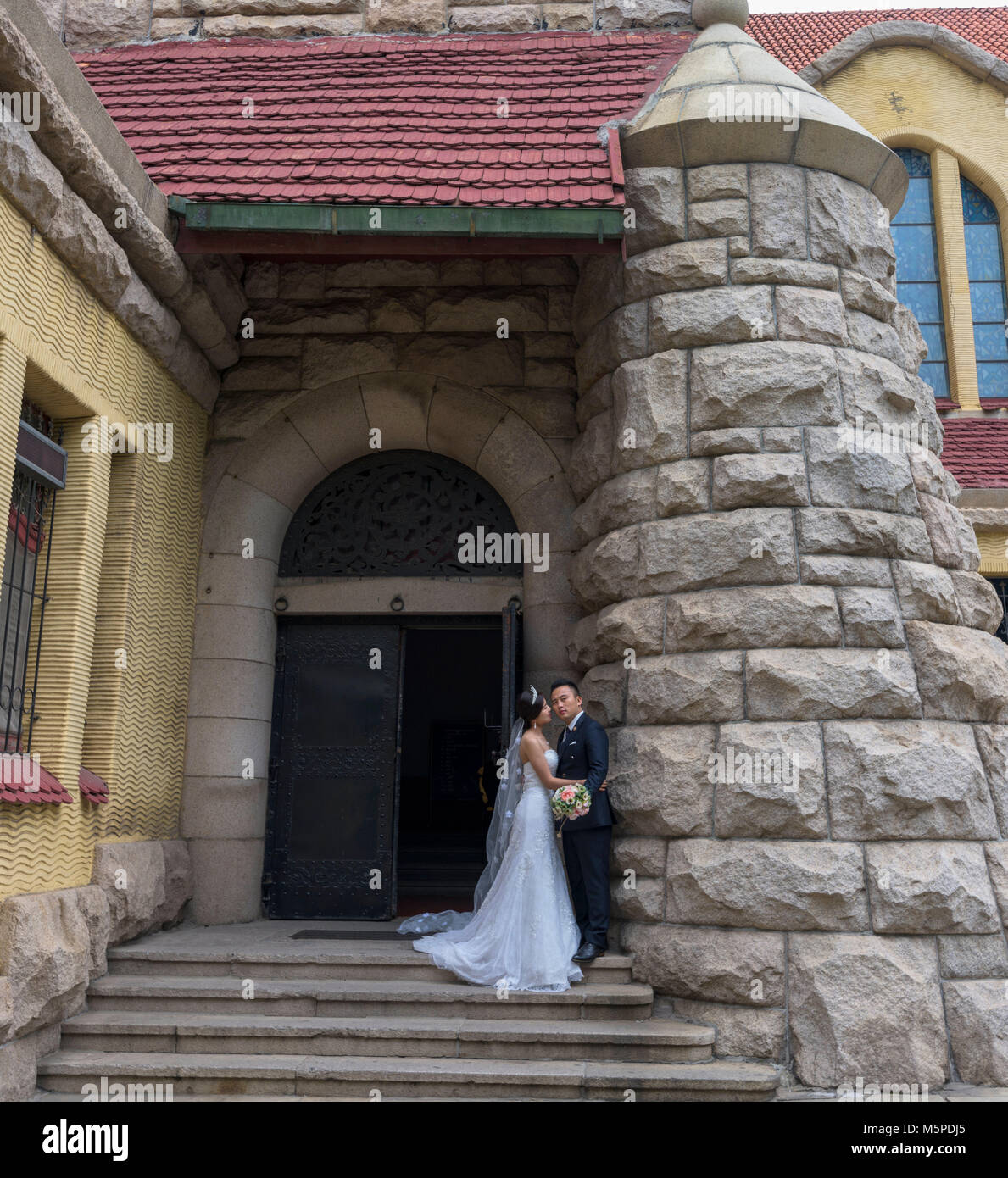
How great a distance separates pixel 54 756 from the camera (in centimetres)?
573

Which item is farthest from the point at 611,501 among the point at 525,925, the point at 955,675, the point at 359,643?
the point at 525,925

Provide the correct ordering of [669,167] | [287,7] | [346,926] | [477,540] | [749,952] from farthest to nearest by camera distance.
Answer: [287,7] < [477,540] < [346,926] < [669,167] < [749,952]

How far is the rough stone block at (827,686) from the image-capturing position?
5930 millimetres

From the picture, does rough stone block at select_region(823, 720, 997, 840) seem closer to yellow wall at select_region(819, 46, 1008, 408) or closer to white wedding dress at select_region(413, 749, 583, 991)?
white wedding dress at select_region(413, 749, 583, 991)

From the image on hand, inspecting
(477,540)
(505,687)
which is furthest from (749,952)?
(477,540)

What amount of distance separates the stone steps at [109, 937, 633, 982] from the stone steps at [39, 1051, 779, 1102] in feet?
2.78

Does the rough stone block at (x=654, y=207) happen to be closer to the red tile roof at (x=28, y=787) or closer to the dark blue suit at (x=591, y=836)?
the dark blue suit at (x=591, y=836)

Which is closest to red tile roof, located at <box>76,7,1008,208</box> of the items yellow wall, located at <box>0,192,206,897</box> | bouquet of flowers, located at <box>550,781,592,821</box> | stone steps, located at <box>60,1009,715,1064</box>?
yellow wall, located at <box>0,192,206,897</box>

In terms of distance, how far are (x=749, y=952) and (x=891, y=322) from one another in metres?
4.41

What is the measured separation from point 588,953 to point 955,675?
2.77 meters

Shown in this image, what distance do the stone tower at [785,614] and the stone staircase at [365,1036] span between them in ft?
1.34

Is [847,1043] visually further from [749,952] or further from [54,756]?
[54,756]

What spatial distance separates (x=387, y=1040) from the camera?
5438mm

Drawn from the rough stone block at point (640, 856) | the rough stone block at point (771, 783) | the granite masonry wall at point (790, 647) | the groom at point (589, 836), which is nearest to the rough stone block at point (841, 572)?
the granite masonry wall at point (790, 647)
